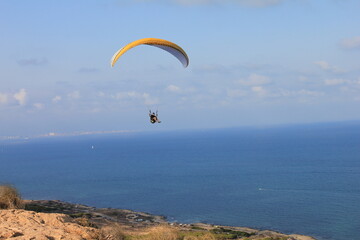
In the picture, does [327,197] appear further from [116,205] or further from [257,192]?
[116,205]

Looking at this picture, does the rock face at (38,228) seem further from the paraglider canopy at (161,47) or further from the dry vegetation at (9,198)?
the paraglider canopy at (161,47)

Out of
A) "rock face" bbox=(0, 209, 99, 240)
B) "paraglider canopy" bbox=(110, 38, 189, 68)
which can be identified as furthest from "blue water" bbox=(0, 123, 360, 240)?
"rock face" bbox=(0, 209, 99, 240)

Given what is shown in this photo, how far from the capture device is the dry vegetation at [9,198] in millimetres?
28497

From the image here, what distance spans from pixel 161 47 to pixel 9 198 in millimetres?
17610

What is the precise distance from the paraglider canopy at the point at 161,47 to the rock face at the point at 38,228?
10157 millimetres

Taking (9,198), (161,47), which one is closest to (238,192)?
(9,198)

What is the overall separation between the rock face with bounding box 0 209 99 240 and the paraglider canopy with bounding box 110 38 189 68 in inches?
400

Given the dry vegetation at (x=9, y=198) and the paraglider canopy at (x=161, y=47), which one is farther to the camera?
the dry vegetation at (x=9, y=198)

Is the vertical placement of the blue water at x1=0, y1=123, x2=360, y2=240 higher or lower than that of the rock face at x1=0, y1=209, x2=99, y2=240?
lower

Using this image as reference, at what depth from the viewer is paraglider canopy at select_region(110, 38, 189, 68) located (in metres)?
22.4

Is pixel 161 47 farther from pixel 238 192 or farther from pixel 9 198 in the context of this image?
pixel 238 192

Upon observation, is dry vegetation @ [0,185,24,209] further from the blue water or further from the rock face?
the blue water

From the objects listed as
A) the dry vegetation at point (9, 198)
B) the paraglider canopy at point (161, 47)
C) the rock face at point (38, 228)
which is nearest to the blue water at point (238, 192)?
the dry vegetation at point (9, 198)

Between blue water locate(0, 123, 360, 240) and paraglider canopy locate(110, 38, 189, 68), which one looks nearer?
paraglider canopy locate(110, 38, 189, 68)
